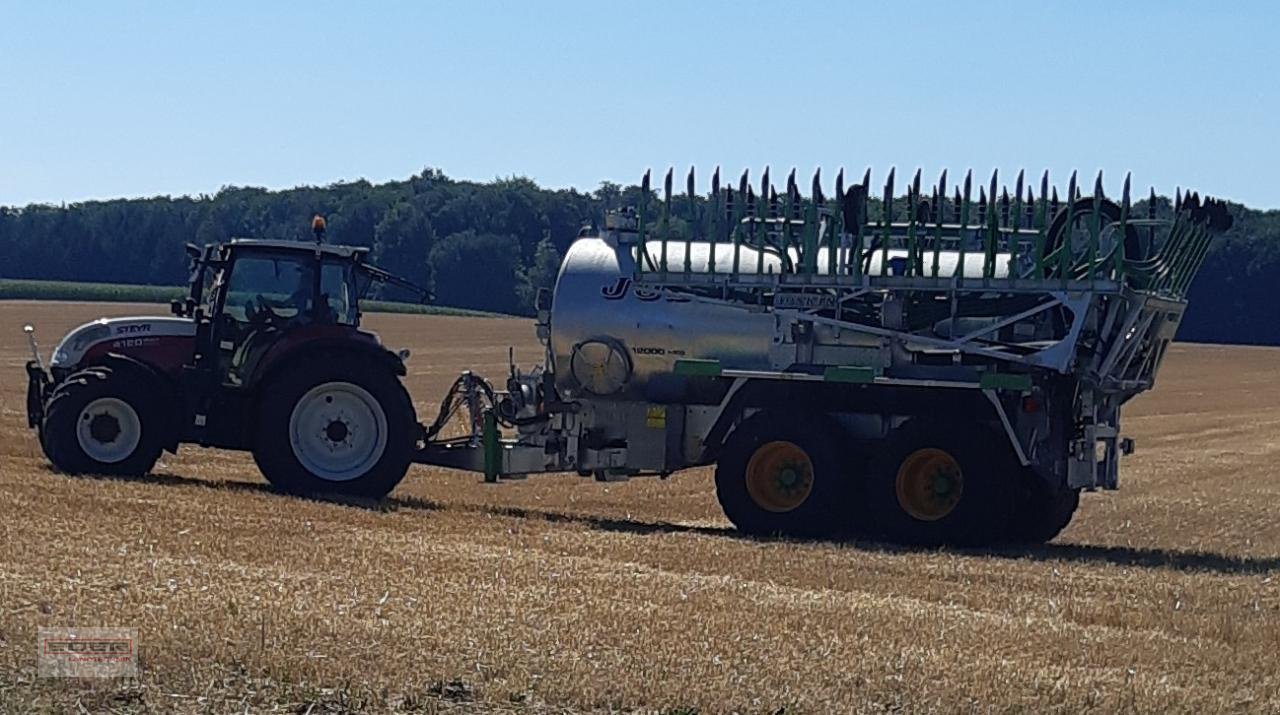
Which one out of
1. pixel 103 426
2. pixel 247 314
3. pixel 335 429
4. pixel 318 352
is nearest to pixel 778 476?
pixel 335 429

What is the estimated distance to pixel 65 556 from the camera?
37.3 ft

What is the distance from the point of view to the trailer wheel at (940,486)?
15188 millimetres

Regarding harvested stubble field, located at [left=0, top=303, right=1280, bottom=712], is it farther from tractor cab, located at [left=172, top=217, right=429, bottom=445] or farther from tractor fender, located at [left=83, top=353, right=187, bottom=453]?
tractor cab, located at [left=172, top=217, right=429, bottom=445]

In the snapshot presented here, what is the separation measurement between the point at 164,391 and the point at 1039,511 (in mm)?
7715

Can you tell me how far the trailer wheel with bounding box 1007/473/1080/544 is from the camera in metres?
16.2

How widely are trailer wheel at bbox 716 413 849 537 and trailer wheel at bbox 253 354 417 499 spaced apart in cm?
298

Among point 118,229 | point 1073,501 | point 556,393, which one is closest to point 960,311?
point 1073,501

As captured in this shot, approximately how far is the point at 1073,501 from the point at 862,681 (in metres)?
8.36

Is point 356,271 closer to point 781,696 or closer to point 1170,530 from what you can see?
point 1170,530

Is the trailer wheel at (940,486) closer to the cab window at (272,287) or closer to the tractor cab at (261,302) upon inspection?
the tractor cab at (261,302)

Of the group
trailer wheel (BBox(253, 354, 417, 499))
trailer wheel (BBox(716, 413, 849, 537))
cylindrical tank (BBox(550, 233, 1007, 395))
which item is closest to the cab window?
trailer wheel (BBox(253, 354, 417, 499))

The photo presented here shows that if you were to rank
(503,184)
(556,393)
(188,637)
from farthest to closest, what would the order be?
(503,184), (556,393), (188,637)

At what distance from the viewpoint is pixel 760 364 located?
16.4 meters

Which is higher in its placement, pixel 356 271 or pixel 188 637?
pixel 356 271
